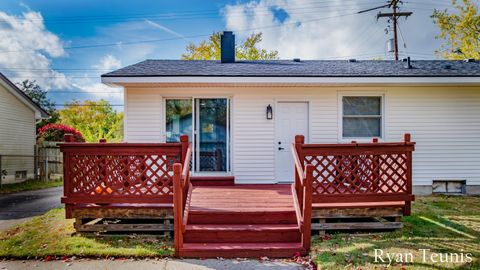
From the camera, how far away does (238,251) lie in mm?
4621

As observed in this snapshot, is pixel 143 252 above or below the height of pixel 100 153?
below

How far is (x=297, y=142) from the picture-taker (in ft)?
17.2

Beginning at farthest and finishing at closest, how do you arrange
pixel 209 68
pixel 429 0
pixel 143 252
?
pixel 429 0 < pixel 209 68 < pixel 143 252

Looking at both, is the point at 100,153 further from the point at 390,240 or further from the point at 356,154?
the point at 390,240

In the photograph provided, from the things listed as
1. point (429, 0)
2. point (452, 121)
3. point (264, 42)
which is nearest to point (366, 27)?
point (429, 0)

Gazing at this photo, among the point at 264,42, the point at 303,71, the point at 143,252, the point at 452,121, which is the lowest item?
the point at 143,252

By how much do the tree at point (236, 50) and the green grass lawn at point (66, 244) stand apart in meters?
19.3

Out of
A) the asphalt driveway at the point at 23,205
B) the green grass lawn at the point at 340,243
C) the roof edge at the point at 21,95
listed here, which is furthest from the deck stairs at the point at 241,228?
the roof edge at the point at 21,95

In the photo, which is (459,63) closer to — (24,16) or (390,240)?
(390,240)

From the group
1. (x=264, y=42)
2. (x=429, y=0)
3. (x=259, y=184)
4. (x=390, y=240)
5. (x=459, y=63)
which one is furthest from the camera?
(x=264, y=42)

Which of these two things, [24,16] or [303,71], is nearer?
[303,71]

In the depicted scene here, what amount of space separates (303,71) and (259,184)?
3.06 metres

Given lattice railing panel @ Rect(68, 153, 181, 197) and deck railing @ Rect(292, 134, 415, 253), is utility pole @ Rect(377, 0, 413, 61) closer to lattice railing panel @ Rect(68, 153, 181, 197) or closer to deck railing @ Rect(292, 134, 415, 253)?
deck railing @ Rect(292, 134, 415, 253)

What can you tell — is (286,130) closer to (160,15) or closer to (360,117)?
(360,117)
